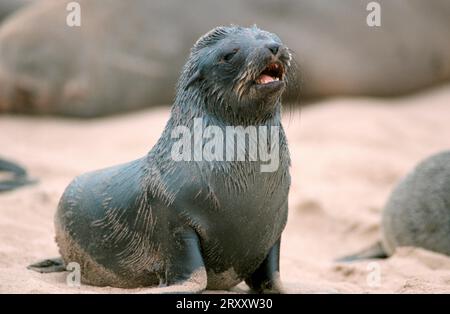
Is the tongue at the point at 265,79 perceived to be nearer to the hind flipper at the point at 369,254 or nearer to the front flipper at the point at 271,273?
the front flipper at the point at 271,273

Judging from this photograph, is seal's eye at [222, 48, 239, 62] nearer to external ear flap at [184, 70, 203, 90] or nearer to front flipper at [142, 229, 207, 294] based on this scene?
external ear flap at [184, 70, 203, 90]

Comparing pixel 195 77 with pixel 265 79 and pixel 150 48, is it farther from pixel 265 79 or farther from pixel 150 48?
pixel 150 48

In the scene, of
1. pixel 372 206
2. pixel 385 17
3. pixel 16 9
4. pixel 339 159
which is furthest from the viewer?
pixel 16 9

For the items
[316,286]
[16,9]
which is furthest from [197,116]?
[16,9]

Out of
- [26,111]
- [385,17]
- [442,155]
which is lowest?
[442,155]

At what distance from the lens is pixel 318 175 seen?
7.65 meters

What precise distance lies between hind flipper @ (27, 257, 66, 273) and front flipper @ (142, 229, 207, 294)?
901mm

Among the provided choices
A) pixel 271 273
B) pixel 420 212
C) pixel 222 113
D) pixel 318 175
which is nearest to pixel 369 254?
pixel 420 212

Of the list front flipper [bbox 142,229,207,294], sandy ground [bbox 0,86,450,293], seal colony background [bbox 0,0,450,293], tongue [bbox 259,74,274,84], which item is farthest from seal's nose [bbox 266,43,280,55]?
seal colony background [bbox 0,0,450,293]

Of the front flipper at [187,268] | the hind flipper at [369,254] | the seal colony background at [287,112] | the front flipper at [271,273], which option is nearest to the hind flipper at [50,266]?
the front flipper at [187,268]

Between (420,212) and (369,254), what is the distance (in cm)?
46
